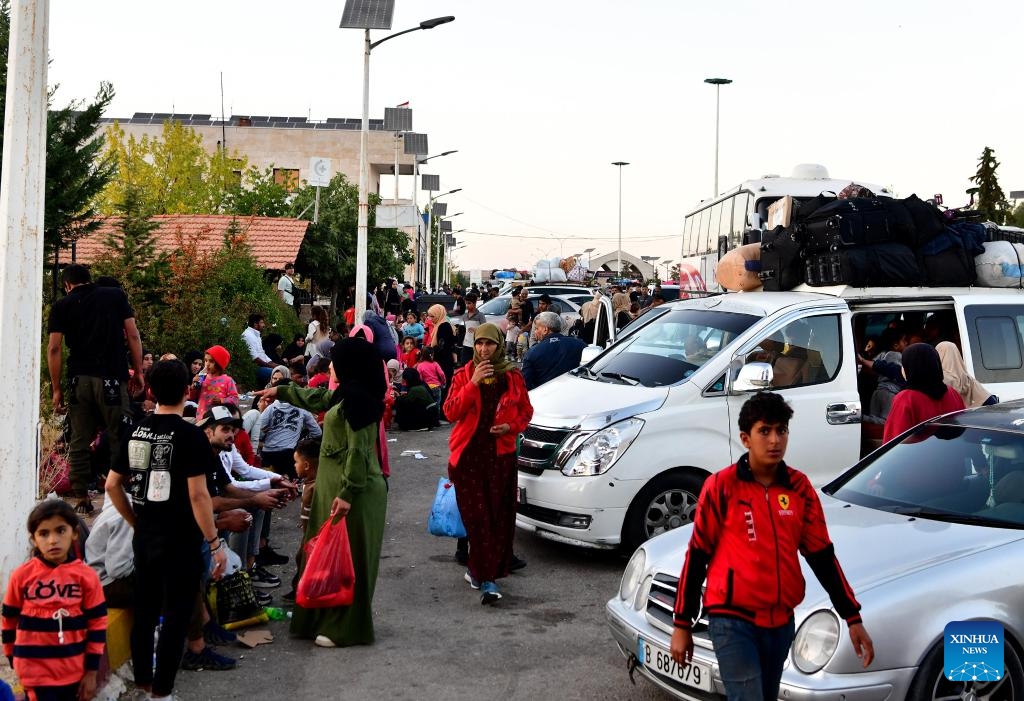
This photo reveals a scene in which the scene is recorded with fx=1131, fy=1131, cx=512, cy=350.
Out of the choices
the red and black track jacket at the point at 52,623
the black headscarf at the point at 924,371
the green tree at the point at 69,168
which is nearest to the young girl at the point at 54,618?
the red and black track jacket at the point at 52,623

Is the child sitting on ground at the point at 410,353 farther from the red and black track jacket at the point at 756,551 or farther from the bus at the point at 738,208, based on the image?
the red and black track jacket at the point at 756,551

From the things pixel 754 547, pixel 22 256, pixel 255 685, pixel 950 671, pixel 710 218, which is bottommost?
pixel 255 685

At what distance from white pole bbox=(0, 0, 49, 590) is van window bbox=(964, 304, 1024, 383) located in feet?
23.5

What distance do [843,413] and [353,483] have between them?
4.19m

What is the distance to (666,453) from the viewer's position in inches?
326

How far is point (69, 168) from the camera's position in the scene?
15.0 meters

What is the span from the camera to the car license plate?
5051 mm

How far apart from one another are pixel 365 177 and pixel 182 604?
53.1ft

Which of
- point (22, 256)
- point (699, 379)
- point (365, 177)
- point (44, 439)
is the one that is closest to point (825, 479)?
point (699, 379)

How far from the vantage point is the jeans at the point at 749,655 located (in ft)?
13.6

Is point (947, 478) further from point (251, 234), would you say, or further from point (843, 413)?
point (251, 234)

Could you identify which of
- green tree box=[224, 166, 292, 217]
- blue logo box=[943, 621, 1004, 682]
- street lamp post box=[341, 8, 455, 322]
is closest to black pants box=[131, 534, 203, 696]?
blue logo box=[943, 621, 1004, 682]

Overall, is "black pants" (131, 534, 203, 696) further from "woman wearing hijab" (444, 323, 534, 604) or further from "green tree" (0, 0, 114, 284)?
"green tree" (0, 0, 114, 284)

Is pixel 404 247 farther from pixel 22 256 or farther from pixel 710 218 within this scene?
pixel 22 256
